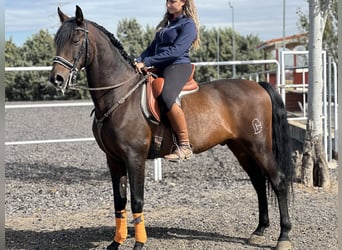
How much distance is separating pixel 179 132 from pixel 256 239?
4.50 ft

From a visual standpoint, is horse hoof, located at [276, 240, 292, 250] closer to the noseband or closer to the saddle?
the saddle

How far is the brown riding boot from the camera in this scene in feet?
14.8

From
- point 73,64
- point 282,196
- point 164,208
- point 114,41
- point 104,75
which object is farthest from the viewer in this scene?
point 164,208

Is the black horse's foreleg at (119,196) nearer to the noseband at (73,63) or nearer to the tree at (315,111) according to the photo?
the noseband at (73,63)

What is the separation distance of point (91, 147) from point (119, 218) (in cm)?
794

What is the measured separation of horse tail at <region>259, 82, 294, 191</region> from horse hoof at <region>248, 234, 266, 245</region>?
57cm

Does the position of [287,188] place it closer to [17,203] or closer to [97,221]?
[97,221]

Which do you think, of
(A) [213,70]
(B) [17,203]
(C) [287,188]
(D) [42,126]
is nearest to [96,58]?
(C) [287,188]

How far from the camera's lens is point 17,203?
6883 millimetres

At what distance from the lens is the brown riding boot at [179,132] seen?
4.51 metres

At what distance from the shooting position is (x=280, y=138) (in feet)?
16.7

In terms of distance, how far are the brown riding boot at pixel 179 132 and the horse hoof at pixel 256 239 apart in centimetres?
112

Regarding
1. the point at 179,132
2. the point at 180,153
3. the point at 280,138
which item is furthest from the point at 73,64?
the point at 280,138

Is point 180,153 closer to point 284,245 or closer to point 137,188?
point 137,188
